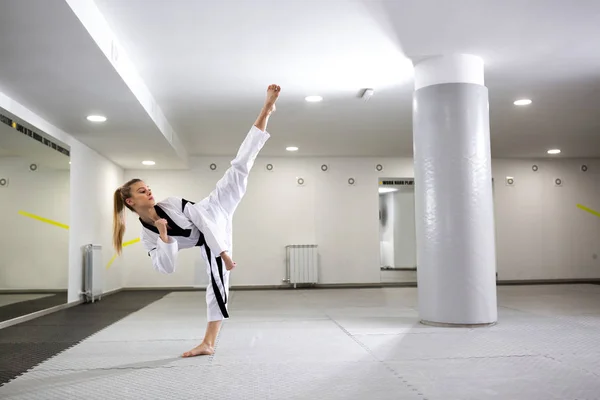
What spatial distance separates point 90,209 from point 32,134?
3040mm

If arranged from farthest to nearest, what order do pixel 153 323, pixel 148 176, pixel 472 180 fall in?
pixel 148 176
pixel 153 323
pixel 472 180

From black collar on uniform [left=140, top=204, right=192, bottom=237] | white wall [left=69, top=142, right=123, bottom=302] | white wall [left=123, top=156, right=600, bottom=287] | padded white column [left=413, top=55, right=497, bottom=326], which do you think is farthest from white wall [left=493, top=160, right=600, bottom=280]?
black collar on uniform [left=140, top=204, right=192, bottom=237]

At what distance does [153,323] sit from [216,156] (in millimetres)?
6845

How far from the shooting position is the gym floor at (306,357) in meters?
3.31

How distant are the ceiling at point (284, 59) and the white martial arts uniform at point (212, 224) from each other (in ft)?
5.53

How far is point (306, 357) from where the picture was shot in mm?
4293

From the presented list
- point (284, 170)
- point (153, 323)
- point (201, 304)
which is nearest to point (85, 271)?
point (201, 304)

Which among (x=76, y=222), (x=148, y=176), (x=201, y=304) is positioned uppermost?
(x=148, y=176)

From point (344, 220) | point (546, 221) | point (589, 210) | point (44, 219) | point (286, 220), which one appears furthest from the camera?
point (589, 210)

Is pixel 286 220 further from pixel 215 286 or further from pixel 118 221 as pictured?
pixel 118 221

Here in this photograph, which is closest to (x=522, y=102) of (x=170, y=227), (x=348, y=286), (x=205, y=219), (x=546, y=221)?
(x=348, y=286)

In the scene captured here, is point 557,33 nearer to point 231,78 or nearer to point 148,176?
point 231,78

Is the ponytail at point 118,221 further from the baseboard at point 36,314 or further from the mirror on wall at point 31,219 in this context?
the baseboard at point 36,314

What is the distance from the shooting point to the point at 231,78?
698cm
